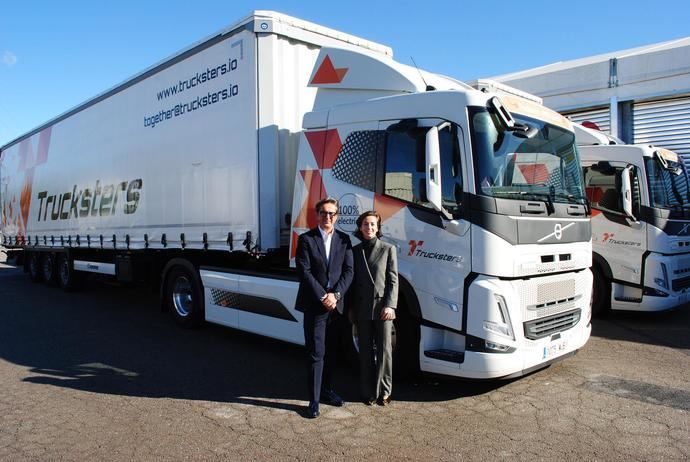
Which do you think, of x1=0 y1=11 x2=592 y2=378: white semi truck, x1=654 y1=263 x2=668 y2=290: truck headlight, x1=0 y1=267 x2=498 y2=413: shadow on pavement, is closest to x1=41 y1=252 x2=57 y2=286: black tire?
x1=0 y1=267 x2=498 y2=413: shadow on pavement

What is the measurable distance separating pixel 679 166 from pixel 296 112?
6.13 meters

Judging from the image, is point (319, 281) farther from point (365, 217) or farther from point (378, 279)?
point (365, 217)

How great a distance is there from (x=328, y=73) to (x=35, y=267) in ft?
39.0

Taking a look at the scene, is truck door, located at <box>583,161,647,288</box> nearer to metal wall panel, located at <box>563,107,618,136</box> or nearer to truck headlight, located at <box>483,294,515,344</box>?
truck headlight, located at <box>483,294,515,344</box>

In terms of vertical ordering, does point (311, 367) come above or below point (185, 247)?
below

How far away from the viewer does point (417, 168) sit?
15.8 ft

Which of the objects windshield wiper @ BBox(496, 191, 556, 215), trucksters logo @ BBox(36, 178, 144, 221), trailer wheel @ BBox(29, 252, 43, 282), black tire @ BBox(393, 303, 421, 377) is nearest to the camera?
windshield wiper @ BBox(496, 191, 556, 215)

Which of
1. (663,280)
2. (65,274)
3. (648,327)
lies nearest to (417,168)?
(663,280)

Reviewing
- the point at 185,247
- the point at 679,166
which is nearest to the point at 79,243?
the point at 185,247

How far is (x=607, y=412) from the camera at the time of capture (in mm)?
4555

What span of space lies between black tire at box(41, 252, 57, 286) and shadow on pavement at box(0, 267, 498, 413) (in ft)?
10.8

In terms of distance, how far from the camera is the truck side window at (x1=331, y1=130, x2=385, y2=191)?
523 centimetres

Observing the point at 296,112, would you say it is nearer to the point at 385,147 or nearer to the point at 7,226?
the point at 385,147

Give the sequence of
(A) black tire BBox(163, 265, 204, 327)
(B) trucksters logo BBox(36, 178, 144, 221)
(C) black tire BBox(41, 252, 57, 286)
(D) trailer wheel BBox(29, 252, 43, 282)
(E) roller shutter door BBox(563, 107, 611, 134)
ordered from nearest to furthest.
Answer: (A) black tire BBox(163, 265, 204, 327) → (B) trucksters logo BBox(36, 178, 144, 221) → (C) black tire BBox(41, 252, 57, 286) → (D) trailer wheel BBox(29, 252, 43, 282) → (E) roller shutter door BBox(563, 107, 611, 134)
